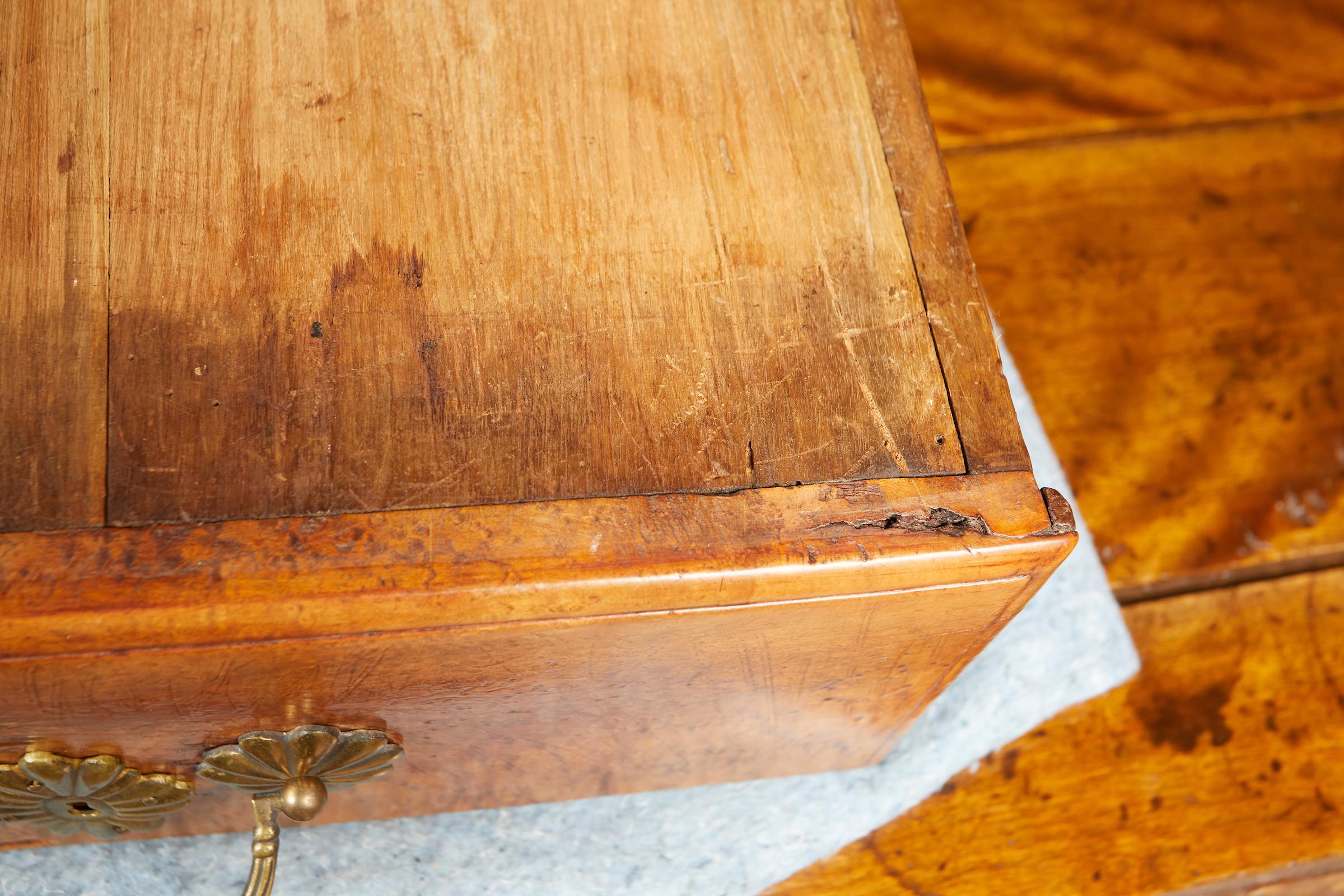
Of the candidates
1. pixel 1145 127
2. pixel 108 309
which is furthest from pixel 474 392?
pixel 1145 127

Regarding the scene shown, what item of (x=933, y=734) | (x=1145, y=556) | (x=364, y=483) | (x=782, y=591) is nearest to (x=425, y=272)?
(x=364, y=483)

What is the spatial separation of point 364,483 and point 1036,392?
0.64 meters

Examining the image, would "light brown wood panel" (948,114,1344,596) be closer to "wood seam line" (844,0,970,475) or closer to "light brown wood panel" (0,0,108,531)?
"wood seam line" (844,0,970,475)

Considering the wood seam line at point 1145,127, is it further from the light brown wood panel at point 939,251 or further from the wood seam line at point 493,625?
the wood seam line at point 493,625

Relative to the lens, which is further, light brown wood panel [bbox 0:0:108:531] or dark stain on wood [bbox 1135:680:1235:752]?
dark stain on wood [bbox 1135:680:1235:752]

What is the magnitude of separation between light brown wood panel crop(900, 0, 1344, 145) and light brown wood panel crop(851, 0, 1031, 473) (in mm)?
419

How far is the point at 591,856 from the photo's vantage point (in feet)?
2.59

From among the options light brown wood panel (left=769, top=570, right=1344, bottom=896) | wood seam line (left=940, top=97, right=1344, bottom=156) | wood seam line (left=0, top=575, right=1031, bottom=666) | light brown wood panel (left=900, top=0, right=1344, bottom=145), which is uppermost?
light brown wood panel (left=900, top=0, right=1344, bottom=145)

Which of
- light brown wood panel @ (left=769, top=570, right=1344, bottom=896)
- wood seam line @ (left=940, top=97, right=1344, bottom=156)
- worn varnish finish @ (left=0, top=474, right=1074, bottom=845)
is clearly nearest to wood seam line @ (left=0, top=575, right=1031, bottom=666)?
worn varnish finish @ (left=0, top=474, right=1074, bottom=845)

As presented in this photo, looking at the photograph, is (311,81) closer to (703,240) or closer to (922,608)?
(703,240)

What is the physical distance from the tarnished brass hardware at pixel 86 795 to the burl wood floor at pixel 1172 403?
419 millimetres

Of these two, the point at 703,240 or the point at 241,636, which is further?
the point at 703,240

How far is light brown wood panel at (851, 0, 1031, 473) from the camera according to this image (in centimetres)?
59

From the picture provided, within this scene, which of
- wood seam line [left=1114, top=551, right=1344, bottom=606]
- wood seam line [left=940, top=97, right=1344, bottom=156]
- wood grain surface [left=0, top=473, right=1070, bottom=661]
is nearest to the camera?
wood grain surface [left=0, top=473, right=1070, bottom=661]
